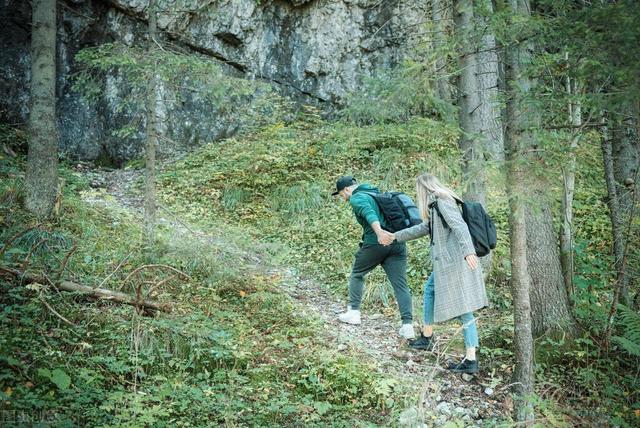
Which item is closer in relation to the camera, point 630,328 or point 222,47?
point 630,328

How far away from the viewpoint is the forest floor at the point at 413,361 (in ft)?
17.7

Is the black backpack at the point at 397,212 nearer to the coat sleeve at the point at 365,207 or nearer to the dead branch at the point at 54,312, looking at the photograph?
the coat sleeve at the point at 365,207

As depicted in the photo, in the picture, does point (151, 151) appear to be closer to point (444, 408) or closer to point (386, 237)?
point (386, 237)

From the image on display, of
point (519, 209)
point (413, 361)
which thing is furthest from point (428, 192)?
point (413, 361)

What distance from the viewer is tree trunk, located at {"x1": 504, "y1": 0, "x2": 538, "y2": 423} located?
5.13 meters

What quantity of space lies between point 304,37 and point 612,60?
13.1 m

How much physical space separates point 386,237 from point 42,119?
602cm

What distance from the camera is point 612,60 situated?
487cm

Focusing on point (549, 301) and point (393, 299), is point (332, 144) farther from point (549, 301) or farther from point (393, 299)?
point (549, 301)

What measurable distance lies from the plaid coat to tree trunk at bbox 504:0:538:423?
47cm

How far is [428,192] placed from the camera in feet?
19.5

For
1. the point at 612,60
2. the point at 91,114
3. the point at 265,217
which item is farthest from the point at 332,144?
the point at 612,60

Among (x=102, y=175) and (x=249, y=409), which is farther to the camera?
(x=102, y=175)

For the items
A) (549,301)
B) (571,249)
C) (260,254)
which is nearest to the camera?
(549,301)
